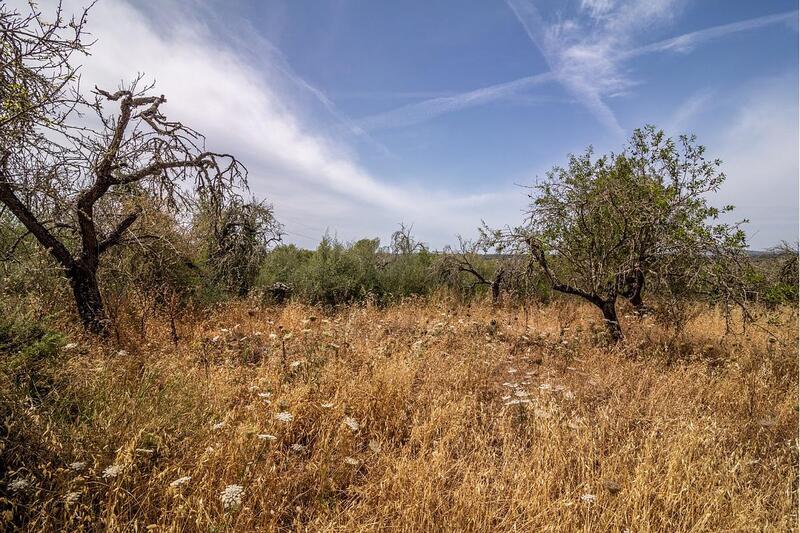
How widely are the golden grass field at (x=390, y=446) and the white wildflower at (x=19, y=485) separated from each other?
0.8 inches

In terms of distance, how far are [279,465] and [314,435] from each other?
419 millimetres

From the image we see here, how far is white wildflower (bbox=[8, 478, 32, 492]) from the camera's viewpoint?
187 centimetres

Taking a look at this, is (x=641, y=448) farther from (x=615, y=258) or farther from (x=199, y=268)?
(x=199, y=268)

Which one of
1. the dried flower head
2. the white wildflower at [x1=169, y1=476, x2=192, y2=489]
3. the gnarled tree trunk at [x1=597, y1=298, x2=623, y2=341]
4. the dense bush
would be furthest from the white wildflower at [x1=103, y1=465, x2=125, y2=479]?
the dense bush

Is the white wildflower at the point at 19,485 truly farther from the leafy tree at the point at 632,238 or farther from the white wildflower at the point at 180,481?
the leafy tree at the point at 632,238

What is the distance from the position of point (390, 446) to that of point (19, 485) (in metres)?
2.19

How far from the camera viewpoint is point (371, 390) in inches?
138

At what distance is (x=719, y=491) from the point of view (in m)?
2.27

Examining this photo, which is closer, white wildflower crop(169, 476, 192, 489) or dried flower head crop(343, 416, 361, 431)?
white wildflower crop(169, 476, 192, 489)

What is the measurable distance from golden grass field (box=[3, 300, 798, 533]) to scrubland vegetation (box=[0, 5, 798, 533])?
0.02 metres

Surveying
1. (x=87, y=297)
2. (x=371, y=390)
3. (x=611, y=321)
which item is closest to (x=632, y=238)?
(x=611, y=321)

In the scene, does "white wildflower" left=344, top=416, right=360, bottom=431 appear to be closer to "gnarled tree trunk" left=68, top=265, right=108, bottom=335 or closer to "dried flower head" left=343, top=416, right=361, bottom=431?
"dried flower head" left=343, top=416, right=361, bottom=431

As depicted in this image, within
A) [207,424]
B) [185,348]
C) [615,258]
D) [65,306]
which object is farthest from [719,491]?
[65,306]

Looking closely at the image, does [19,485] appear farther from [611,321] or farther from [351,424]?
[611,321]
